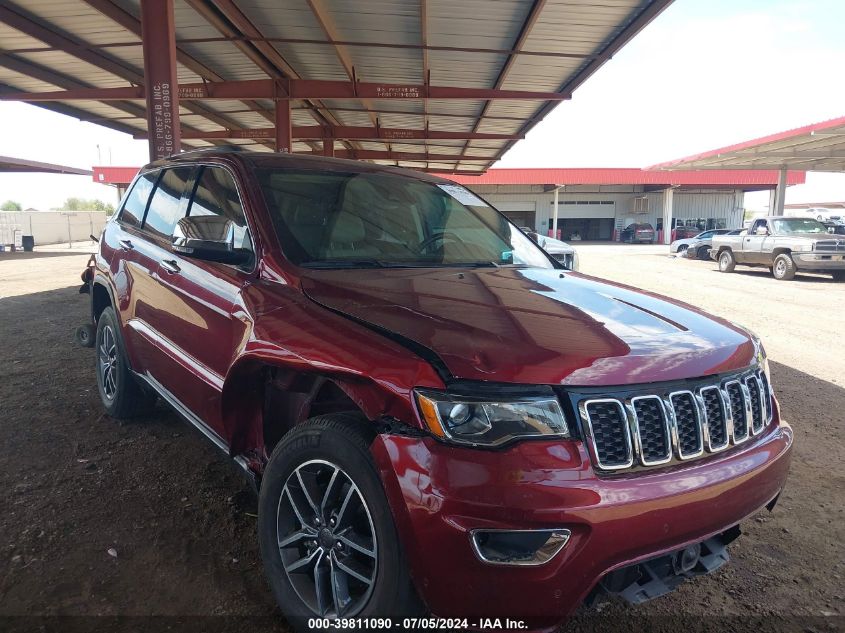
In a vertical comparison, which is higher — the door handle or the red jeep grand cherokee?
the door handle

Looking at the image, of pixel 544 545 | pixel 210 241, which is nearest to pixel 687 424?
pixel 544 545

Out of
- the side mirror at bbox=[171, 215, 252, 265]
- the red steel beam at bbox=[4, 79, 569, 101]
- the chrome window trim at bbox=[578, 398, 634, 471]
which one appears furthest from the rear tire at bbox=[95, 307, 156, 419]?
the red steel beam at bbox=[4, 79, 569, 101]

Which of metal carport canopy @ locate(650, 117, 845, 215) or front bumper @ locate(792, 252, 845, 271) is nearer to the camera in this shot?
front bumper @ locate(792, 252, 845, 271)

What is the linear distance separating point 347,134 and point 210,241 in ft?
55.6

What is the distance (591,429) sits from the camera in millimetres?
1768

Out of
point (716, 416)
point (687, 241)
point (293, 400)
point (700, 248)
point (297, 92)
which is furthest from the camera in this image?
point (687, 241)

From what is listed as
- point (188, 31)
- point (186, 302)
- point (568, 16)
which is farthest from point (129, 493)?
point (188, 31)

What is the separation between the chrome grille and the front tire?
69cm

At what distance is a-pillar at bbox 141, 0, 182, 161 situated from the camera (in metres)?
7.47

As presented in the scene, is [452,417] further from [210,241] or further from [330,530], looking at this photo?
[210,241]

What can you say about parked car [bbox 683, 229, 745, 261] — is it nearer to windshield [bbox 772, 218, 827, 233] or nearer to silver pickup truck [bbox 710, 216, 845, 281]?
silver pickup truck [bbox 710, 216, 845, 281]

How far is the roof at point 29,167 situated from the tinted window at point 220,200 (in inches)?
1115

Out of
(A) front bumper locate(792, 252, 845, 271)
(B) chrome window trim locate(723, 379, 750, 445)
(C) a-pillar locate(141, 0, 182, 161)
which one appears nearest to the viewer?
(B) chrome window trim locate(723, 379, 750, 445)

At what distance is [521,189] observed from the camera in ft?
153
